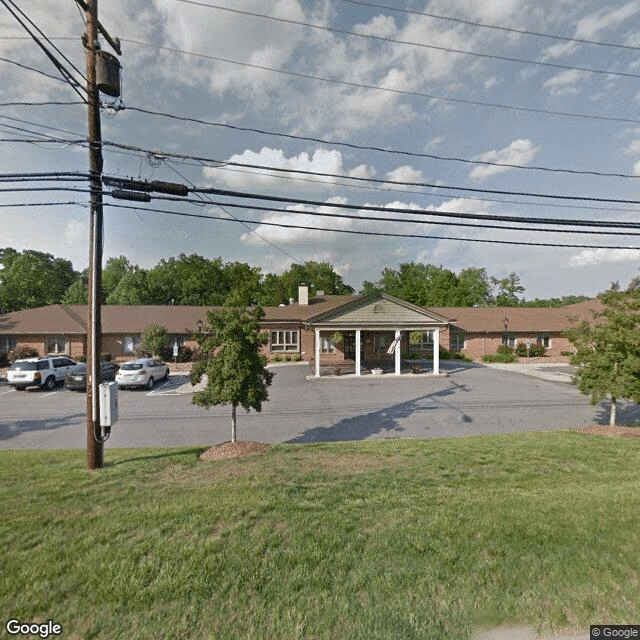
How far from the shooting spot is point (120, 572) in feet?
11.6

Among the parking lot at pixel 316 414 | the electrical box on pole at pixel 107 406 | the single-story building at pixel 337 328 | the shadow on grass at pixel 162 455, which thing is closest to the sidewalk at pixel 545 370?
the parking lot at pixel 316 414

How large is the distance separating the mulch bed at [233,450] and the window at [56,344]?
84.6 ft

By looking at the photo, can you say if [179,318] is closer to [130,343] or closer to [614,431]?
[130,343]

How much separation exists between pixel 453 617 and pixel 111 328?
30.9m

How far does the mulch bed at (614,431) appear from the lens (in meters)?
9.38

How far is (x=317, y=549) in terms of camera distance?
3.95 meters

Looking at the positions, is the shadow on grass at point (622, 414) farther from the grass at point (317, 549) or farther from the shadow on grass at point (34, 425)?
the shadow on grass at point (34, 425)

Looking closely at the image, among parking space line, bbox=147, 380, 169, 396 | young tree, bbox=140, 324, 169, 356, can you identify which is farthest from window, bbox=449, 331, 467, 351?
young tree, bbox=140, 324, 169, 356

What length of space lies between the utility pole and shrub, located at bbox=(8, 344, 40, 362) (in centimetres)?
2425

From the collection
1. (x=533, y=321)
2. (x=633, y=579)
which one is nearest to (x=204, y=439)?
(x=633, y=579)

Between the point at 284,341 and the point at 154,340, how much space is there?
1049 centimetres

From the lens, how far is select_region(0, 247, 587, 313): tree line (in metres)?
49.8
